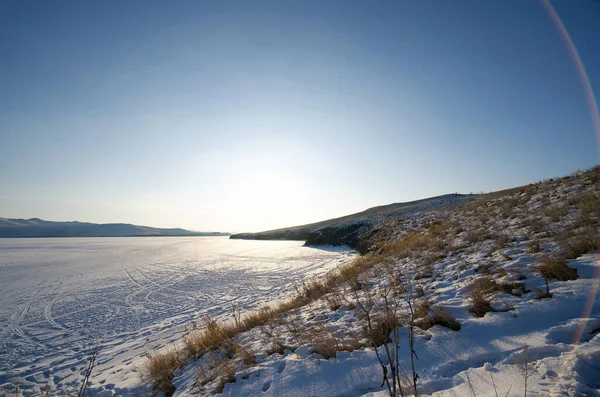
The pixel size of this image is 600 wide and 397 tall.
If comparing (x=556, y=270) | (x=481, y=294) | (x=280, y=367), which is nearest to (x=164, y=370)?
(x=280, y=367)

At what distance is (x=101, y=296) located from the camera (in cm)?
1200

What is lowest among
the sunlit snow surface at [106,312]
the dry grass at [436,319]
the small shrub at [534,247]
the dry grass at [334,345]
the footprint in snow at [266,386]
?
the sunlit snow surface at [106,312]

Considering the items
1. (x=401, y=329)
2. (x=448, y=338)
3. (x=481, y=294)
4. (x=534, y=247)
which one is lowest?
(x=401, y=329)

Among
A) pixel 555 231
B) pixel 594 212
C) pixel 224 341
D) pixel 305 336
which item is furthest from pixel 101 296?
pixel 594 212

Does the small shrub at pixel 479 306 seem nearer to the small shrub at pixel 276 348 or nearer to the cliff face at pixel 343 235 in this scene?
the small shrub at pixel 276 348

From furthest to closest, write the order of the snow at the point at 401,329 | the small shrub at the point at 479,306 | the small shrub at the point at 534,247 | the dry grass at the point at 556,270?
1. the small shrub at the point at 534,247
2. the dry grass at the point at 556,270
3. the small shrub at the point at 479,306
4. the snow at the point at 401,329

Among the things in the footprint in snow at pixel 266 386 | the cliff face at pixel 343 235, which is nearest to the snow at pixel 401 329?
the footprint in snow at pixel 266 386

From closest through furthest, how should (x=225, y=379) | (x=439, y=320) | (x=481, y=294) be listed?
1. (x=225, y=379)
2. (x=439, y=320)
3. (x=481, y=294)

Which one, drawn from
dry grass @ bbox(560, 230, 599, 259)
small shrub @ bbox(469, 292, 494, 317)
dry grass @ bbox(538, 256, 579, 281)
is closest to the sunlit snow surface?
small shrub @ bbox(469, 292, 494, 317)

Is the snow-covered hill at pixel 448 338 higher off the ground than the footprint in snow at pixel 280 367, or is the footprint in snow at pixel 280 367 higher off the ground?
the snow-covered hill at pixel 448 338

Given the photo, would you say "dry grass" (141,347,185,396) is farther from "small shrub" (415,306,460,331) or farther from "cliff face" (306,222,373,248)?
"cliff face" (306,222,373,248)

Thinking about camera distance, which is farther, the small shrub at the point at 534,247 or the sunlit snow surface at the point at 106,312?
the sunlit snow surface at the point at 106,312

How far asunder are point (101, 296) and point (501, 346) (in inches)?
586

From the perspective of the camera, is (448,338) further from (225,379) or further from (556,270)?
(225,379)
